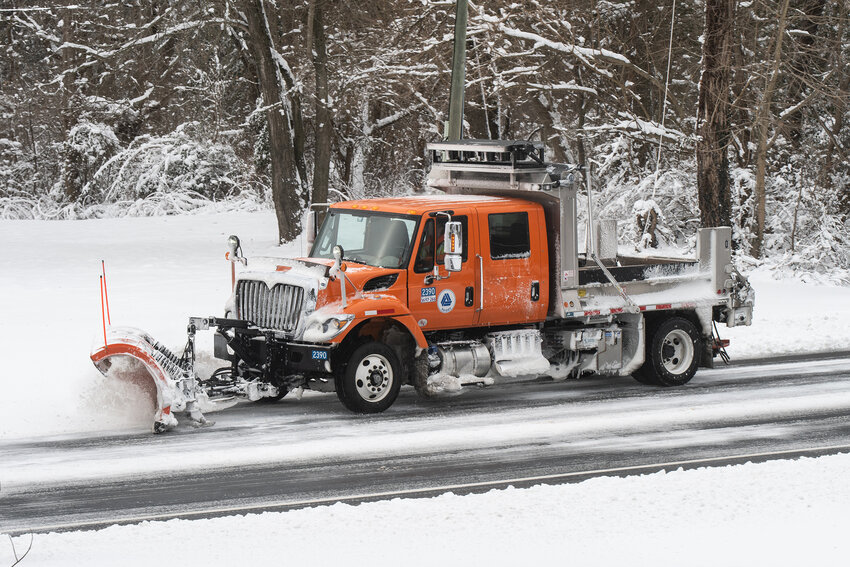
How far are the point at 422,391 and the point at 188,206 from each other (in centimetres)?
2767

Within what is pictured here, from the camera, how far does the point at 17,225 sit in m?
35.2

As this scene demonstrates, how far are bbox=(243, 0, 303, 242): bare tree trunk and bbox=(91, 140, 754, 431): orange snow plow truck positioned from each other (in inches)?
639

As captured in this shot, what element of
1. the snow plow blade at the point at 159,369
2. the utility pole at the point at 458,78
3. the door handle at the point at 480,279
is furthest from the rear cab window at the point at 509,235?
the utility pole at the point at 458,78

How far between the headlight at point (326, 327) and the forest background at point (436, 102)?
37.3 feet

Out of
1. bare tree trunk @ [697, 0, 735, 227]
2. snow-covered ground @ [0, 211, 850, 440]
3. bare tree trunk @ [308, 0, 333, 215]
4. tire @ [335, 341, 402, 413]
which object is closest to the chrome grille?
tire @ [335, 341, 402, 413]

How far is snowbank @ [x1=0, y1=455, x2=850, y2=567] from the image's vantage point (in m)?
7.22

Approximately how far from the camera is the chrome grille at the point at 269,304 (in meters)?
11.7

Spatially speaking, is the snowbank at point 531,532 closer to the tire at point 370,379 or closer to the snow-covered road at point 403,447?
the snow-covered road at point 403,447

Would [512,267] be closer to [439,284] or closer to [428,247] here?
[439,284]

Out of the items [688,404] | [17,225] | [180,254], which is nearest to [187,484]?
[688,404]

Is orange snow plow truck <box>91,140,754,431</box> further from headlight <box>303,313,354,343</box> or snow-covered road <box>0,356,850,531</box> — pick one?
snow-covered road <box>0,356,850,531</box>

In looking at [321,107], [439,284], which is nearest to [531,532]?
[439,284]

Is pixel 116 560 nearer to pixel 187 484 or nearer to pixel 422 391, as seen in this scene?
pixel 187 484

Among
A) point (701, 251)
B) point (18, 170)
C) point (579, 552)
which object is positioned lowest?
point (579, 552)
